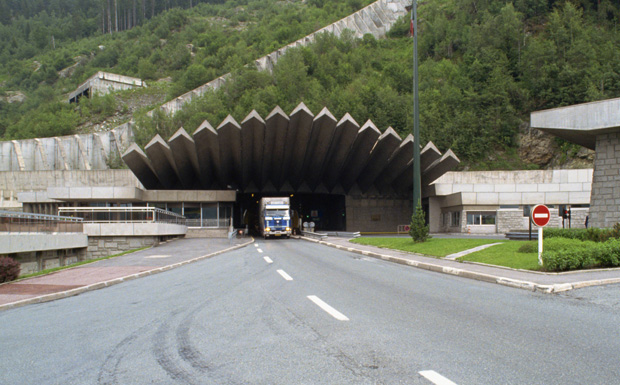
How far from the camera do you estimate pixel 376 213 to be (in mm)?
58562

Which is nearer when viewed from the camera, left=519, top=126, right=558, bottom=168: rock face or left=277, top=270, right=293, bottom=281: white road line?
left=277, top=270, right=293, bottom=281: white road line

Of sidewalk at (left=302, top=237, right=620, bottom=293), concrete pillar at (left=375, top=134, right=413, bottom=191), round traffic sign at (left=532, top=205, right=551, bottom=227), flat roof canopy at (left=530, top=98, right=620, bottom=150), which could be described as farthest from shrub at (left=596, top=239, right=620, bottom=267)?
concrete pillar at (left=375, top=134, right=413, bottom=191)

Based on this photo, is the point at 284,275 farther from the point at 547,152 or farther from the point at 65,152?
the point at 65,152

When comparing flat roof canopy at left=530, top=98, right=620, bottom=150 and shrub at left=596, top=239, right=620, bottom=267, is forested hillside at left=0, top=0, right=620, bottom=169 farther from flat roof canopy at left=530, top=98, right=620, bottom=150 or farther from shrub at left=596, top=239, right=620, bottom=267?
shrub at left=596, top=239, right=620, bottom=267

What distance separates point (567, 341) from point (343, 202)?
53.5 metres

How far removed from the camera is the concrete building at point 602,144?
21.4 meters

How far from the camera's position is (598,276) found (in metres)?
11.6

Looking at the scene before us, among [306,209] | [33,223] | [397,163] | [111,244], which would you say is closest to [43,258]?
[33,223]

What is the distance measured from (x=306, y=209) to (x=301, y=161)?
23.8m

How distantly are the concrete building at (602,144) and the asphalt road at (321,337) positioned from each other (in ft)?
45.8

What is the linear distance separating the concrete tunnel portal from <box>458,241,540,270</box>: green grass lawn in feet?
73.9

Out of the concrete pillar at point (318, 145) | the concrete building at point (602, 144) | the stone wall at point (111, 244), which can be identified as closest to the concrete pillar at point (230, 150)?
the concrete pillar at point (318, 145)

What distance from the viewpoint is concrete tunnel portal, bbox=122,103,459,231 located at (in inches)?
1789

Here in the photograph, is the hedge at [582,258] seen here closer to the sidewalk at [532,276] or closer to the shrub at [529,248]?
the sidewalk at [532,276]
